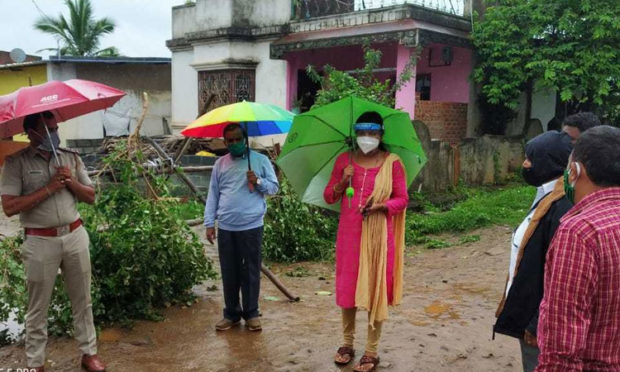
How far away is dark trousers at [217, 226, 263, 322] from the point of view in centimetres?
453

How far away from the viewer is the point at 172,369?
4.03m

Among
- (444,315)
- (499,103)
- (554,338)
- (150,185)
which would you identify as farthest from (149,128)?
(554,338)

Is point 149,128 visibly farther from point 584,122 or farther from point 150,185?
point 584,122

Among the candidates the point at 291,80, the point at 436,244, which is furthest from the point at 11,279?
the point at 291,80

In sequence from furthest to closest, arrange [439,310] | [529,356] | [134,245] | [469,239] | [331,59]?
[331,59], [469,239], [439,310], [134,245], [529,356]

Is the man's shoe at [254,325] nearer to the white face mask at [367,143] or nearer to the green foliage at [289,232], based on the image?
the white face mask at [367,143]

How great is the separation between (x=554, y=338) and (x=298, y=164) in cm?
271

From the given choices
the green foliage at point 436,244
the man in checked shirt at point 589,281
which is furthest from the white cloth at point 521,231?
the green foliage at point 436,244

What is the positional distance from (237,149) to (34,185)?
154cm

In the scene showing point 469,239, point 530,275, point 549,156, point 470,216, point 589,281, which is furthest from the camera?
point 470,216

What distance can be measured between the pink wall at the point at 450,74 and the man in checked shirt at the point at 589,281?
37.4 ft

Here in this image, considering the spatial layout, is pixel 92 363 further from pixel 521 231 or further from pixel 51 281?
pixel 521 231

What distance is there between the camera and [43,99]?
3387 mm

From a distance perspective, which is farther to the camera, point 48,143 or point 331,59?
point 331,59
